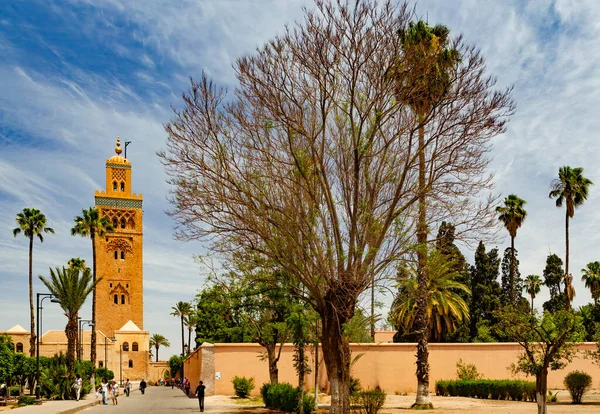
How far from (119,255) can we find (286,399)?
89.0 meters

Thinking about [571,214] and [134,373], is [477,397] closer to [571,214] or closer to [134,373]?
[571,214]

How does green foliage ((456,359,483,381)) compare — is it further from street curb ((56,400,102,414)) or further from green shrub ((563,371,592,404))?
street curb ((56,400,102,414))

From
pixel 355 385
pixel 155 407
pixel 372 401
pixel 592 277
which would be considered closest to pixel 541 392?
pixel 372 401

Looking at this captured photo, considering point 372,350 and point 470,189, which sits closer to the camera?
point 470,189

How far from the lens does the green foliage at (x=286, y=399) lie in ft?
87.1

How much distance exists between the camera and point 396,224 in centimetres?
2009

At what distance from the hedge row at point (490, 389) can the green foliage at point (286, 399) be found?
11520mm

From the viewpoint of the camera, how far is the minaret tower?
10838cm

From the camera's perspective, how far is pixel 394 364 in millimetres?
40625

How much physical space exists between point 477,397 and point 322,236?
19602mm

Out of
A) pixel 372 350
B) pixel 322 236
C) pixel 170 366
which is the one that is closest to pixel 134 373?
pixel 170 366

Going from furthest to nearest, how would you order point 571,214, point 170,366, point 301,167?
point 170,366, point 571,214, point 301,167

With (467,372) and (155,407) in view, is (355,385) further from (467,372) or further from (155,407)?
(155,407)

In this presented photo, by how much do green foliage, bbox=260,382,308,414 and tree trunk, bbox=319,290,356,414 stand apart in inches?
226
